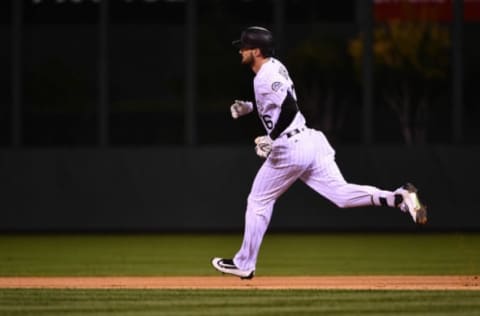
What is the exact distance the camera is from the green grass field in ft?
26.8

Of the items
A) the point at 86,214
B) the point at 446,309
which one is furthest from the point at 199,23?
the point at 446,309

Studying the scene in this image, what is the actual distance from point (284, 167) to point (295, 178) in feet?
0.50

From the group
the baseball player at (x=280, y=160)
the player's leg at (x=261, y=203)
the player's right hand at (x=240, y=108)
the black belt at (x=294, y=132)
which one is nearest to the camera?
the baseball player at (x=280, y=160)

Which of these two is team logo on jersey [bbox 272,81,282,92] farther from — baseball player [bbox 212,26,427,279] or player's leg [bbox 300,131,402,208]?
player's leg [bbox 300,131,402,208]

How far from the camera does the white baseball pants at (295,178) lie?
9500 mm

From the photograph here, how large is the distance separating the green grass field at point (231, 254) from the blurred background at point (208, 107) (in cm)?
48

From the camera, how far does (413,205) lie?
9.34 m

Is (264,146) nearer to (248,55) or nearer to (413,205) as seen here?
(248,55)

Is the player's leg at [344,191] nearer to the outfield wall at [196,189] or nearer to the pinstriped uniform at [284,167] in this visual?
the pinstriped uniform at [284,167]

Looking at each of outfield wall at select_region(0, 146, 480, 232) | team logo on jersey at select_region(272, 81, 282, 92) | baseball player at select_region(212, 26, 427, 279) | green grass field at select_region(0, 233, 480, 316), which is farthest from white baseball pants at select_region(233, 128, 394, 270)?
outfield wall at select_region(0, 146, 480, 232)

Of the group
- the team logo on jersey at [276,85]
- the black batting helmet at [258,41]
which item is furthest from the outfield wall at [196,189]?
the team logo on jersey at [276,85]

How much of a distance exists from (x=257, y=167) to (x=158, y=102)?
155 inches

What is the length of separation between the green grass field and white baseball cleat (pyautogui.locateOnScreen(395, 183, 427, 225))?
0.61 m

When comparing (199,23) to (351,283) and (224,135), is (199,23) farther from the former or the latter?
(351,283)
